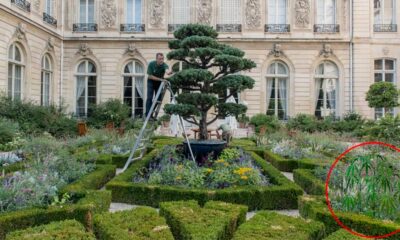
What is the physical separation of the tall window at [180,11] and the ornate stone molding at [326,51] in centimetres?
666

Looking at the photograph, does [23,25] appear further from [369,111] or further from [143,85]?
[369,111]

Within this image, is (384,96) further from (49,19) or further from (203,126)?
(49,19)

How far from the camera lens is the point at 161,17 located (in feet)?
52.9

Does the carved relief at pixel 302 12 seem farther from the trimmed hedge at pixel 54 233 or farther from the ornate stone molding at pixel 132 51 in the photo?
the trimmed hedge at pixel 54 233

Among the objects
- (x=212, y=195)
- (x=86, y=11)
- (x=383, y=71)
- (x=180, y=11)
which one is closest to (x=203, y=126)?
(x=212, y=195)

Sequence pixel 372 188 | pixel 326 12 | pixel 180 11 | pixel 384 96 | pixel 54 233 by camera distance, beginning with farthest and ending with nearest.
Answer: pixel 326 12, pixel 180 11, pixel 384 96, pixel 54 233, pixel 372 188

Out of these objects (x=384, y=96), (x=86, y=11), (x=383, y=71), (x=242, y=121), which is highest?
(x=86, y=11)

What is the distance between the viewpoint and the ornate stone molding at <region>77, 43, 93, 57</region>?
52.6 ft

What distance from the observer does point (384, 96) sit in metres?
13.4

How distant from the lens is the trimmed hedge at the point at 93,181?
14.1 feet

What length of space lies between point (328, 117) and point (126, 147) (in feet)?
35.1

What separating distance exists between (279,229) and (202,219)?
2.39ft

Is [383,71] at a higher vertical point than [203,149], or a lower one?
higher

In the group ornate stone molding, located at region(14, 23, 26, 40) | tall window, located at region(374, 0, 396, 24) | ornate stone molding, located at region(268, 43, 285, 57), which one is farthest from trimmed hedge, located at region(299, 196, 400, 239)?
tall window, located at region(374, 0, 396, 24)
